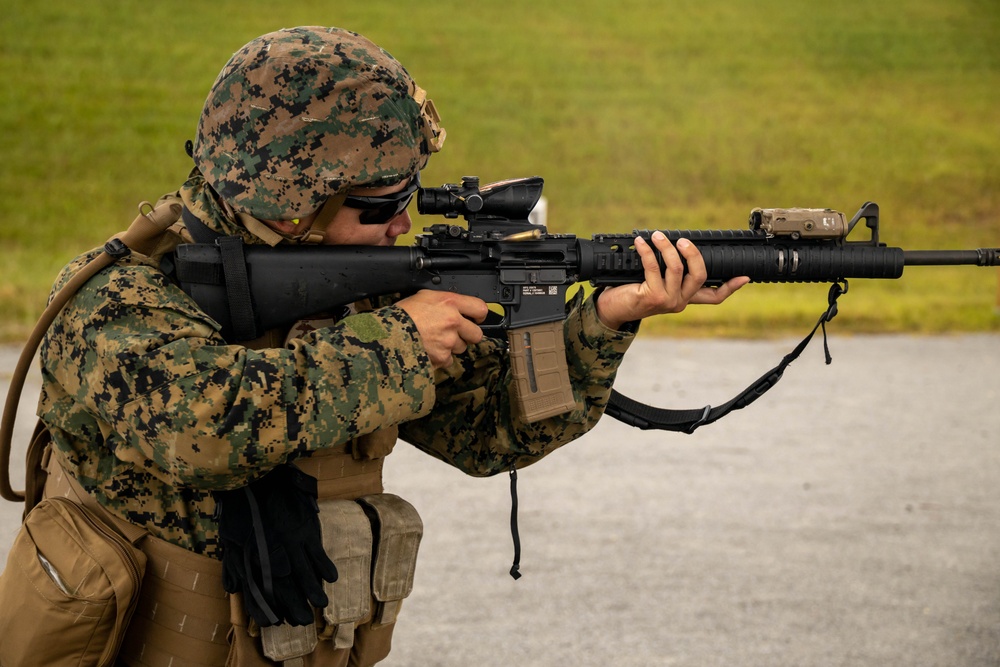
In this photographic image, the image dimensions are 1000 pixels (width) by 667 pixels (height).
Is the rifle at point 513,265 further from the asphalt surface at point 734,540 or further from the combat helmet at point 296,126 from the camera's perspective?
the asphalt surface at point 734,540

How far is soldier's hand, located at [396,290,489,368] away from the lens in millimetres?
2406

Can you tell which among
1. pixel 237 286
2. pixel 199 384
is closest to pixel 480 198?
pixel 237 286

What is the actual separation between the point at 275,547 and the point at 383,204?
0.81 m

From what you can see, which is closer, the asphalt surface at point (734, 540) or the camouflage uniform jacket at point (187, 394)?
the camouflage uniform jacket at point (187, 394)

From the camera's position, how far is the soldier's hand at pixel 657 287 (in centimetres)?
263

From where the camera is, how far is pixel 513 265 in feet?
8.96

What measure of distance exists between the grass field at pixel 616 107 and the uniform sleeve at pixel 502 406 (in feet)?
28.0

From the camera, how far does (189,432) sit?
210 cm

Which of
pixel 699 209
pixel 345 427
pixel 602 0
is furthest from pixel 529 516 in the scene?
pixel 602 0

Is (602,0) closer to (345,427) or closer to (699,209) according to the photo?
(699,209)

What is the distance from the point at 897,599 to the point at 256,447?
338cm

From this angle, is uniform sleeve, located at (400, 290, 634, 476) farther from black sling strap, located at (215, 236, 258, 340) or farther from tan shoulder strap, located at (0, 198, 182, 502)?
tan shoulder strap, located at (0, 198, 182, 502)

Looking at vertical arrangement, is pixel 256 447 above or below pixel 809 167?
above

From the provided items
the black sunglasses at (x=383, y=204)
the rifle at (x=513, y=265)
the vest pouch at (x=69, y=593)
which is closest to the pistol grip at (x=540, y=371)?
the rifle at (x=513, y=265)
